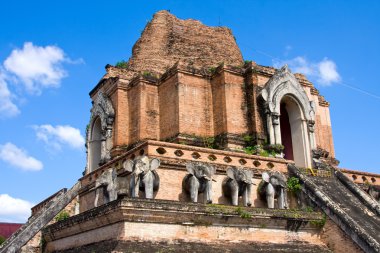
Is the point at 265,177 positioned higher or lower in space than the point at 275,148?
lower

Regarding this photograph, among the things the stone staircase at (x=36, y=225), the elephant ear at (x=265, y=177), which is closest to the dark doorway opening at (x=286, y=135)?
the elephant ear at (x=265, y=177)

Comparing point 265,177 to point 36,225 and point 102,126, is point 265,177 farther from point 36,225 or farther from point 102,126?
point 102,126

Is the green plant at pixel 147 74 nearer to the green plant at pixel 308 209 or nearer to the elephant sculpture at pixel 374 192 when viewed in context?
the green plant at pixel 308 209

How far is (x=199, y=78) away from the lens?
17.2m

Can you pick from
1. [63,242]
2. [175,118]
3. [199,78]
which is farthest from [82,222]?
[199,78]

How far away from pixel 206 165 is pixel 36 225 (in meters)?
5.49

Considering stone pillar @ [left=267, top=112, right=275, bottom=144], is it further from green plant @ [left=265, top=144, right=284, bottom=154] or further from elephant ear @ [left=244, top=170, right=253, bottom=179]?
elephant ear @ [left=244, top=170, right=253, bottom=179]

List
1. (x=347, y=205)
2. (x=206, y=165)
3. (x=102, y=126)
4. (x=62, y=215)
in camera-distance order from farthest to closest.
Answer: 1. (x=102, y=126)
2. (x=62, y=215)
3. (x=347, y=205)
4. (x=206, y=165)

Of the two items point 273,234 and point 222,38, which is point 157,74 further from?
point 273,234

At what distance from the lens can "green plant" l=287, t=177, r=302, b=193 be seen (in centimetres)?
1358

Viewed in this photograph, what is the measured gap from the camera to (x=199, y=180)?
1215cm

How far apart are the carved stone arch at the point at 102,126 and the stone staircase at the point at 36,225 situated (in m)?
2.35

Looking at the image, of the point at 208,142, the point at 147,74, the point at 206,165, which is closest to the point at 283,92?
the point at 208,142

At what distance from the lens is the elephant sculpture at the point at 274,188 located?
13.0 meters
